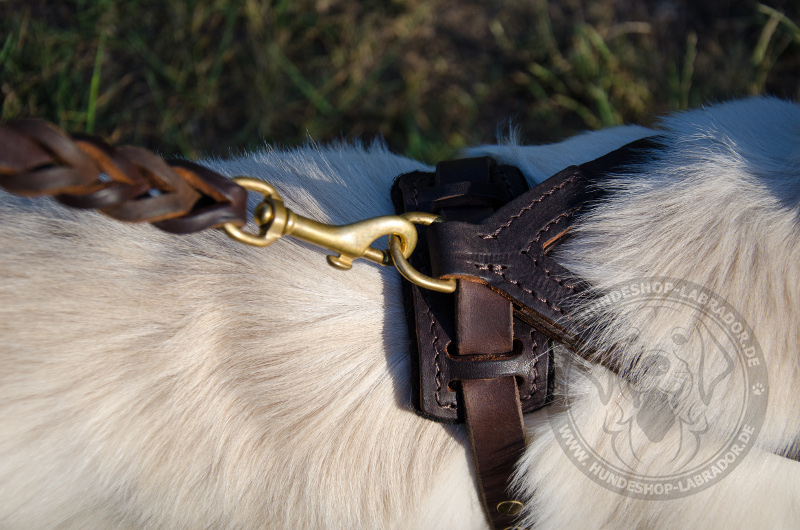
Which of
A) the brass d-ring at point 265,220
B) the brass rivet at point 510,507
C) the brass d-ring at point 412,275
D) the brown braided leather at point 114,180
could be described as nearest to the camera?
the brown braided leather at point 114,180

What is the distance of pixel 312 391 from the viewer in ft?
3.32

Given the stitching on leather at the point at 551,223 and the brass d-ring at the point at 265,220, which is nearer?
the brass d-ring at the point at 265,220

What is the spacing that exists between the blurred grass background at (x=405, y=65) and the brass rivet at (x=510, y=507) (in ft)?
5.14

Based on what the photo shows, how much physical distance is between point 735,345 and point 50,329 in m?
1.11

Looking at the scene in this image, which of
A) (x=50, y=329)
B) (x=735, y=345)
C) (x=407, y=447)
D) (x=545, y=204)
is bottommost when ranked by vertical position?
(x=407, y=447)

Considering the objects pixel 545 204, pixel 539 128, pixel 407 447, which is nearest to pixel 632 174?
pixel 545 204

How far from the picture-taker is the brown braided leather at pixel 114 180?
2.32ft

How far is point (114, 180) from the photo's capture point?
761 millimetres

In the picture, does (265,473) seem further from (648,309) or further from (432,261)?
(648,309)

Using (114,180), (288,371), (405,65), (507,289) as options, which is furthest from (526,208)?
(405,65)

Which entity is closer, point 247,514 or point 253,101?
point 247,514
